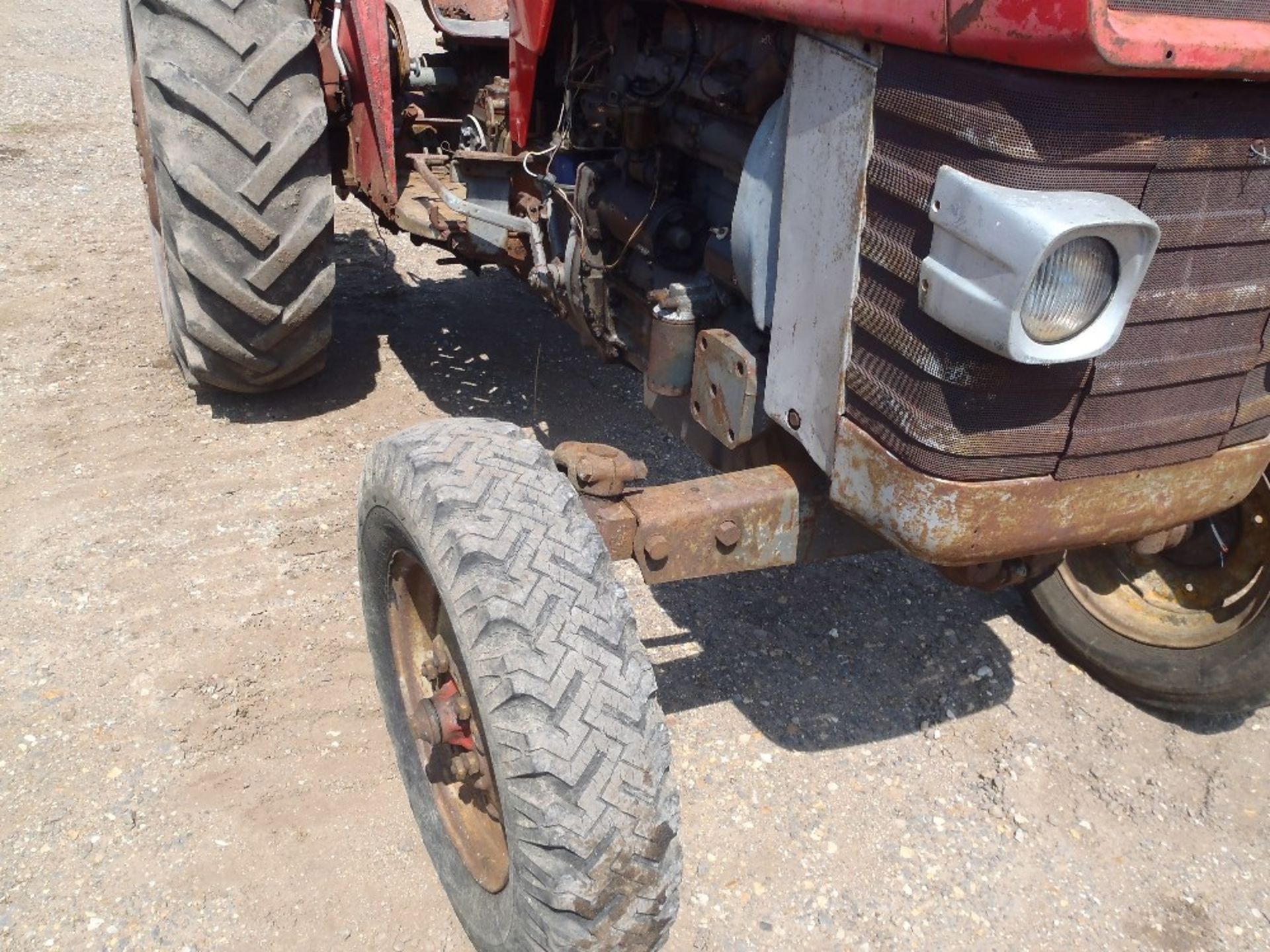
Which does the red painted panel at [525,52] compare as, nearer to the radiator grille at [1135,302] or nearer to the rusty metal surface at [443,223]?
the rusty metal surface at [443,223]

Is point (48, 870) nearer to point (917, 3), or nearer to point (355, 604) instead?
point (355, 604)

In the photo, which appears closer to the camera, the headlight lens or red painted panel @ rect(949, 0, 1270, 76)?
red painted panel @ rect(949, 0, 1270, 76)

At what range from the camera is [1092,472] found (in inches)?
69.2

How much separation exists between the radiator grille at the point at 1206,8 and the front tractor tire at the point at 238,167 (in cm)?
270

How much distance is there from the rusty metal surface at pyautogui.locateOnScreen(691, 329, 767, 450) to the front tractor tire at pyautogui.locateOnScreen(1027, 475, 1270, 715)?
4.03ft

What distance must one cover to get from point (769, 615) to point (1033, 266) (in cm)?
186

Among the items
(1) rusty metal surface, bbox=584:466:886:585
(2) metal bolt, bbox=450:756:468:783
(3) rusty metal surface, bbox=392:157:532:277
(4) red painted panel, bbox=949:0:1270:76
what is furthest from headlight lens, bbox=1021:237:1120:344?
(3) rusty metal surface, bbox=392:157:532:277

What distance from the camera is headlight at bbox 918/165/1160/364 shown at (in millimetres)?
1433

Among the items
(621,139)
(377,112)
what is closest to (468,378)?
(377,112)

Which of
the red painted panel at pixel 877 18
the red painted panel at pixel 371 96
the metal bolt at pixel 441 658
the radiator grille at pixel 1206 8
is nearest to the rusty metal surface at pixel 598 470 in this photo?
the metal bolt at pixel 441 658

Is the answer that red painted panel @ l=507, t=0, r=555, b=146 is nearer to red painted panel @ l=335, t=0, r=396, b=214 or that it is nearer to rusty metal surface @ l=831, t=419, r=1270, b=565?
red painted panel @ l=335, t=0, r=396, b=214

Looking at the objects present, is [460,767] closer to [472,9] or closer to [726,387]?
[726,387]

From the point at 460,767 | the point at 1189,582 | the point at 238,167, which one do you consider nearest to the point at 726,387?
the point at 460,767

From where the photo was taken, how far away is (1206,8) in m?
1.46
